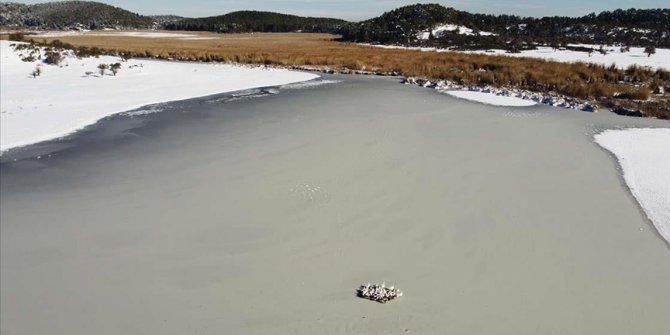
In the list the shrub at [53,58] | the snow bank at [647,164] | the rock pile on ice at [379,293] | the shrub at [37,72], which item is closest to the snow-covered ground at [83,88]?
the shrub at [37,72]

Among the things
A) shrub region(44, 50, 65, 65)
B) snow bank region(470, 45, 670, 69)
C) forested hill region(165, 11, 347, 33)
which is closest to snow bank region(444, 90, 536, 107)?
snow bank region(470, 45, 670, 69)

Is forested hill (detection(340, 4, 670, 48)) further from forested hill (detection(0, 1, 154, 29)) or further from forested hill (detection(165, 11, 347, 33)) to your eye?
forested hill (detection(0, 1, 154, 29))

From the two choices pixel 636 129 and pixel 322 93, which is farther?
pixel 322 93

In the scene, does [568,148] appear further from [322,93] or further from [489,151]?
[322,93]

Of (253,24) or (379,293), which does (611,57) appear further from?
(253,24)

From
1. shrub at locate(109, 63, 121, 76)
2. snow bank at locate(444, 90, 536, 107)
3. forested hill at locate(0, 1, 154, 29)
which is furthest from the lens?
forested hill at locate(0, 1, 154, 29)

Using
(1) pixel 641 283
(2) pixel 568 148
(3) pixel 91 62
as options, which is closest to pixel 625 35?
(2) pixel 568 148
